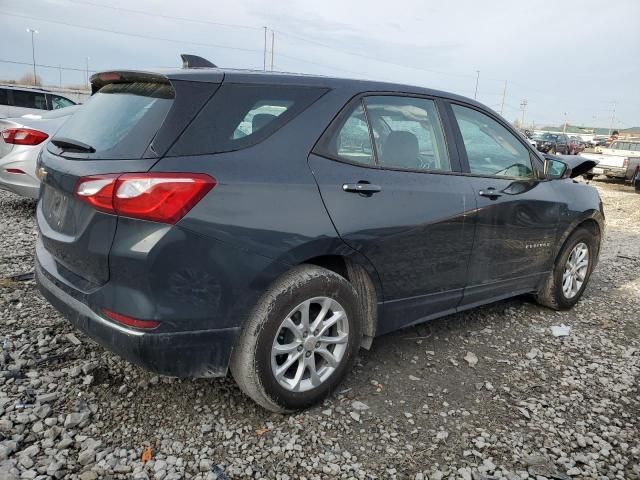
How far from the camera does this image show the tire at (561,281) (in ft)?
14.3

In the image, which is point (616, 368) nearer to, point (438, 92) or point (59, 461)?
point (438, 92)

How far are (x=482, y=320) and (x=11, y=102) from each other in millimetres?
11860

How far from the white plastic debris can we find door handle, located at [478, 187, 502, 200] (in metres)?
1.34

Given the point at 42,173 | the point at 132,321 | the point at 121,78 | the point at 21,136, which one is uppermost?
the point at 121,78

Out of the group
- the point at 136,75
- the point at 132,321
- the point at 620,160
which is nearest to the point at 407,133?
the point at 136,75

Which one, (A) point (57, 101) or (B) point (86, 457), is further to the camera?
(A) point (57, 101)

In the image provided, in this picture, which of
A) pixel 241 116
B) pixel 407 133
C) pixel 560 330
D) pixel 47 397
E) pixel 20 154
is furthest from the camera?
pixel 20 154

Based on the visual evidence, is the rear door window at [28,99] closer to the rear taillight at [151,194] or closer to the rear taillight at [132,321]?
the rear taillight at [151,194]

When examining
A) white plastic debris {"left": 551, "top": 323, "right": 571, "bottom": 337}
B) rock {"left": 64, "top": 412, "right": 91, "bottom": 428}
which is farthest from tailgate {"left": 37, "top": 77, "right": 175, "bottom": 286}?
white plastic debris {"left": 551, "top": 323, "right": 571, "bottom": 337}

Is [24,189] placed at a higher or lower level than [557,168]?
lower

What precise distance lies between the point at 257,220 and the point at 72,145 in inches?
42.1

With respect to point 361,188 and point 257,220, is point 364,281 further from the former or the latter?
point 257,220

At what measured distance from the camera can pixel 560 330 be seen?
410 centimetres

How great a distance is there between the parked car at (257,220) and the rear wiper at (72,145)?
20 millimetres
